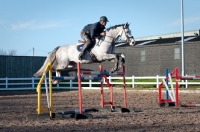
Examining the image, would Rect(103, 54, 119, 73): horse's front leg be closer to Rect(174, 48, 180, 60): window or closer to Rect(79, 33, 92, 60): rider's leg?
Rect(79, 33, 92, 60): rider's leg

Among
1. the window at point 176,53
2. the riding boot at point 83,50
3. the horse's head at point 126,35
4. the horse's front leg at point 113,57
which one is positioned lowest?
the horse's front leg at point 113,57

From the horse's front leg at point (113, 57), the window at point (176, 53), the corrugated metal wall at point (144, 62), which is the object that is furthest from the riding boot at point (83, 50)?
the window at point (176, 53)

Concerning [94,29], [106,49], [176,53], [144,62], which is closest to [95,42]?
[94,29]

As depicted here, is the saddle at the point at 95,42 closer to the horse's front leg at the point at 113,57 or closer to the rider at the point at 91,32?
the rider at the point at 91,32

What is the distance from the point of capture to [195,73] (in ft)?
105

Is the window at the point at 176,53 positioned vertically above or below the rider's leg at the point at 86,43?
above

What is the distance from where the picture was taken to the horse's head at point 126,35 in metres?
11.1

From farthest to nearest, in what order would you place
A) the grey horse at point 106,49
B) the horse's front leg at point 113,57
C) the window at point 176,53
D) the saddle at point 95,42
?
the window at point 176,53, the saddle at point 95,42, the grey horse at point 106,49, the horse's front leg at point 113,57

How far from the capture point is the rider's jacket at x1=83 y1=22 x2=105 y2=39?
446 inches

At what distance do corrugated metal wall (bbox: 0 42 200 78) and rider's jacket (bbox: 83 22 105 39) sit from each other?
69.9 ft

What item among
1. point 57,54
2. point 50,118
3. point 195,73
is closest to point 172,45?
point 195,73

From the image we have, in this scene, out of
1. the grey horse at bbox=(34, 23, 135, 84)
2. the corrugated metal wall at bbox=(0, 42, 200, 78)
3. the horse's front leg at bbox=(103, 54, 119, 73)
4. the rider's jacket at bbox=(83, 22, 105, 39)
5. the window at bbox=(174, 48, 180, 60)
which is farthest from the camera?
the window at bbox=(174, 48, 180, 60)

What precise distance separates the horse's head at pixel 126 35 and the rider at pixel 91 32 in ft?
1.85

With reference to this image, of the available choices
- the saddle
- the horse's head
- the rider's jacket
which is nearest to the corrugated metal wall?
the saddle
